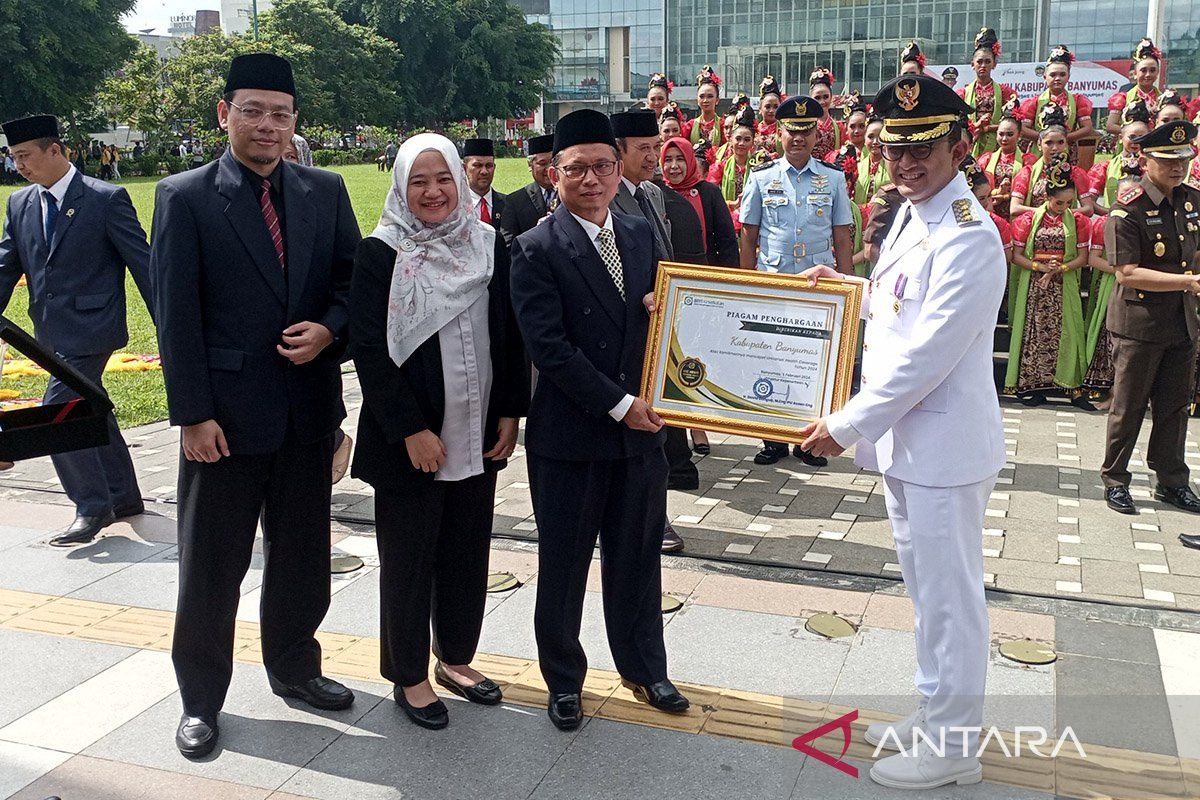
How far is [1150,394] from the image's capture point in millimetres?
6254

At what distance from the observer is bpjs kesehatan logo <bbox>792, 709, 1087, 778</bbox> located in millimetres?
3375

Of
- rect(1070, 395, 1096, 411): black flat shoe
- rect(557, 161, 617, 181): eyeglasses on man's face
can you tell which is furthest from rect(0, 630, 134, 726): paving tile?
rect(1070, 395, 1096, 411): black flat shoe

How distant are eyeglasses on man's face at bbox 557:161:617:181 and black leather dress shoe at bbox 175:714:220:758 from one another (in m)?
2.09

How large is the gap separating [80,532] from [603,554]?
317cm

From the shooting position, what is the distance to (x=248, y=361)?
3.62 metres

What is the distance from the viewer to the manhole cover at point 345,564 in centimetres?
528

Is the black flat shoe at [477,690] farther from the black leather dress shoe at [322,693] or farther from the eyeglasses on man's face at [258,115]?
the eyeglasses on man's face at [258,115]

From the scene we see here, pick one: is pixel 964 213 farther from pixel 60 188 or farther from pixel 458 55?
pixel 458 55

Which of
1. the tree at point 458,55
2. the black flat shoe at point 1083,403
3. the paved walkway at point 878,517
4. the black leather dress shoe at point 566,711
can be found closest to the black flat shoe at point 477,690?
the black leather dress shoe at point 566,711

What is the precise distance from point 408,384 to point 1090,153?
9861 millimetres

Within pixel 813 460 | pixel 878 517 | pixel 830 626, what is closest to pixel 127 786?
pixel 830 626

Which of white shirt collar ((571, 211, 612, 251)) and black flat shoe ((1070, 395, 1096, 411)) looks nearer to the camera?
white shirt collar ((571, 211, 612, 251))

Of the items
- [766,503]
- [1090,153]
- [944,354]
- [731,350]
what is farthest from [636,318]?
[1090,153]

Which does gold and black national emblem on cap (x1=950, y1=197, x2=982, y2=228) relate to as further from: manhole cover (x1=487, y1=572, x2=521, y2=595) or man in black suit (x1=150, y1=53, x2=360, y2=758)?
manhole cover (x1=487, y1=572, x2=521, y2=595)
